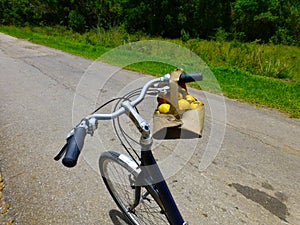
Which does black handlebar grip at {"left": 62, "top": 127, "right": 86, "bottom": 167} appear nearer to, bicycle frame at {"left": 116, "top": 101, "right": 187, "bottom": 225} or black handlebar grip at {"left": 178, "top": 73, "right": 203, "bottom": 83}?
bicycle frame at {"left": 116, "top": 101, "right": 187, "bottom": 225}

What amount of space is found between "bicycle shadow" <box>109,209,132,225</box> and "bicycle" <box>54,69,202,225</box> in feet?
0.25

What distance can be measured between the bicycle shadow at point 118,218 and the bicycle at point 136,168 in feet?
0.25

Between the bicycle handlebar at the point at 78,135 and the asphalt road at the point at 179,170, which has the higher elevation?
the bicycle handlebar at the point at 78,135

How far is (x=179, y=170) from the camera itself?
2.61 metres

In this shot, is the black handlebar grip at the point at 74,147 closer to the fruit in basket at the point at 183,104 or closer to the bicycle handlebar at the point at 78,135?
the bicycle handlebar at the point at 78,135

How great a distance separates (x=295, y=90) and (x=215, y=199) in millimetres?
4731

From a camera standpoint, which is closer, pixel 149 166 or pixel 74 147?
pixel 74 147

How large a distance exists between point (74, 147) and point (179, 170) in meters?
1.83

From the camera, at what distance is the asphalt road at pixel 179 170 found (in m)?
2.08

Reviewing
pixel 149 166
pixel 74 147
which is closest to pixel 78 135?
pixel 74 147

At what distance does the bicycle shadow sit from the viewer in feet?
6.57

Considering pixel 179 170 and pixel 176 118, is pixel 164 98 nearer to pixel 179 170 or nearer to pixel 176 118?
pixel 176 118

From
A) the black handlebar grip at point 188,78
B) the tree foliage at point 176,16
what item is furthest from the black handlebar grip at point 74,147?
the tree foliage at point 176,16

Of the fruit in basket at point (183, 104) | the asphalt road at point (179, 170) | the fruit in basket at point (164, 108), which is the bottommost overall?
the asphalt road at point (179, 170)
